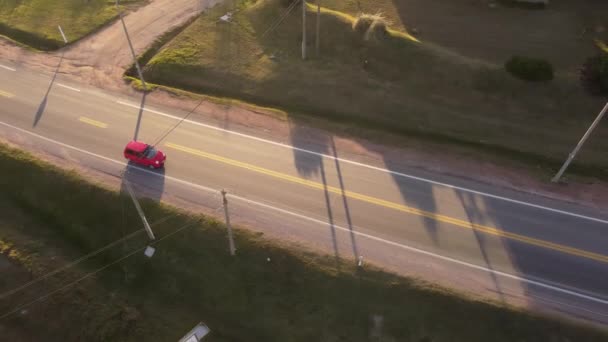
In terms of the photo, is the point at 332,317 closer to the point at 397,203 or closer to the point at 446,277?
the point at 446,277

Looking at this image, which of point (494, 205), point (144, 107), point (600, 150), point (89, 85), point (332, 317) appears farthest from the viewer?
point (89, 85)

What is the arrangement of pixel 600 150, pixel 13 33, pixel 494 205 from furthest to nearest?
1. pixel 13 33
2. pixel 600 150
3. pixel 494 205

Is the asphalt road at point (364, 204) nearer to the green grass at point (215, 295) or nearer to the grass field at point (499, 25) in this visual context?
the green grass at point (215, 295)

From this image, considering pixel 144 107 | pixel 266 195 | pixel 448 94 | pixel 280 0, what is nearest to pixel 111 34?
pixel 144 107

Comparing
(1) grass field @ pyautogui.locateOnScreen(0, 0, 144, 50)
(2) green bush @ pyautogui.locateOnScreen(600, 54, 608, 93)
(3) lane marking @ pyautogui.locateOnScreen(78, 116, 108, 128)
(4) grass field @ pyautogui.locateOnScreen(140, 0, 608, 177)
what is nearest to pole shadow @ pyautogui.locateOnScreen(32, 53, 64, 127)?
(3) lane marking @ pyautogui.locateOnScreen(78, 116, 108, 128)

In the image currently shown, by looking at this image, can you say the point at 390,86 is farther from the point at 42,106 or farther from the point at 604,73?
the point at 42,106

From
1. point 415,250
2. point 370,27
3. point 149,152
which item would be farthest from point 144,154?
point 370,27

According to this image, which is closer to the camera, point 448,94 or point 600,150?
point 600,150
